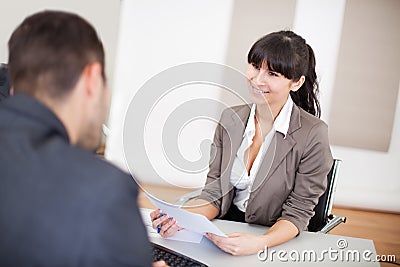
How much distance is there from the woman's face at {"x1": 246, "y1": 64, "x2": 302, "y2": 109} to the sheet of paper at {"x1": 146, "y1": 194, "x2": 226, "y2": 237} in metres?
0.67

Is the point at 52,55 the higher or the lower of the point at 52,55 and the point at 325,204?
the higher

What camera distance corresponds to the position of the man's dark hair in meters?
0.99

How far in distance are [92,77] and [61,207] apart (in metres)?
0.29

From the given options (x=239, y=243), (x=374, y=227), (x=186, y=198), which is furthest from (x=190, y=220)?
(x=374, y=227)

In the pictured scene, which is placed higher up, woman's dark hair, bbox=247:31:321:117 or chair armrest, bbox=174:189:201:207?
woman's dark hair, bbox=247:31:321:117

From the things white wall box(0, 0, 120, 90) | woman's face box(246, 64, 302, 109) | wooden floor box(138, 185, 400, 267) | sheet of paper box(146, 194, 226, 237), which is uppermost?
woman's face box(246, 64, 302, 109)

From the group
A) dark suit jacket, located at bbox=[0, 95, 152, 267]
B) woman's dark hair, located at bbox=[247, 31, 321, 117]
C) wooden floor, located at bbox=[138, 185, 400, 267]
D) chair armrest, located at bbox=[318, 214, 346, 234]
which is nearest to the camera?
dark suit jacket, located at bbox=[0, 95, 152, 267]

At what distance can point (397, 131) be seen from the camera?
4980 mm

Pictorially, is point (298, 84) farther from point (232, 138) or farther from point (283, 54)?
point (232, 138)

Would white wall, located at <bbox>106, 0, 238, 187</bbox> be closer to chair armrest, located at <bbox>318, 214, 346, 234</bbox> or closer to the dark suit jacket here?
chair armrest, located at <bbox>318, 214, 346, 234</bbox>

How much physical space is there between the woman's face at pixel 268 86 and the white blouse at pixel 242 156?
0.05 m

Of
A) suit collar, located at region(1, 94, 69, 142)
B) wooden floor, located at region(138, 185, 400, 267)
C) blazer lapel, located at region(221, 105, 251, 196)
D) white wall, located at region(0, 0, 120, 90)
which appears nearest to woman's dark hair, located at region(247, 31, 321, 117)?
blazer lapel, located at region(221, 105, 251, 196)

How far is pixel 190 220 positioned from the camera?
164cm

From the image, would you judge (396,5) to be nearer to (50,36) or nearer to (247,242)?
(247,242)
